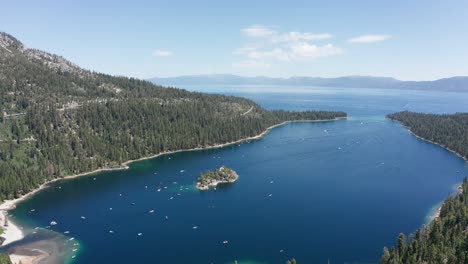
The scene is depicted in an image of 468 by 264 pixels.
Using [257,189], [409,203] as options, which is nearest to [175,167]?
[257,189]

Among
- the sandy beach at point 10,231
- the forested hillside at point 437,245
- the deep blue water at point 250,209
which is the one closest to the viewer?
the forested hillside at point 437,245

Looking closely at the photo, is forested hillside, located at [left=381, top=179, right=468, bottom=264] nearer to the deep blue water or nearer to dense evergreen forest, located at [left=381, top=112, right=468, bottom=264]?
dense evergreen forest, located at [left=381, top=112, right=468, bottom=264]

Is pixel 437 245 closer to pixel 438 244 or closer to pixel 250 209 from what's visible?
pixel 438 244

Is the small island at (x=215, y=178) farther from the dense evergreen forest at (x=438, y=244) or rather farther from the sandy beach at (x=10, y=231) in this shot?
the dense evergreen forest at (x=438, y=244)

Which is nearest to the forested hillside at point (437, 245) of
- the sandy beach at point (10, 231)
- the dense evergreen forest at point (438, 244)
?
the dense evergreen forest at point (438, 244)

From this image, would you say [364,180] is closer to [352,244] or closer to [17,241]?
[352,244]
